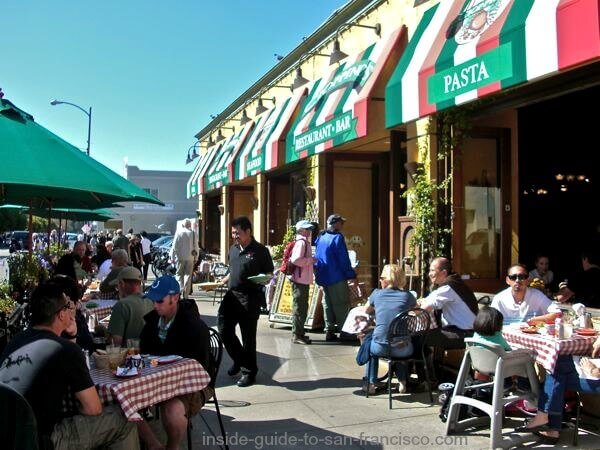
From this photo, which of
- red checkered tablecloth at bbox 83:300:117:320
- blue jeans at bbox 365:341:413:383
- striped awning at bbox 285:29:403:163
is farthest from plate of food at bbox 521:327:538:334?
red checkered tablecloth at bbox 83:300:117:320

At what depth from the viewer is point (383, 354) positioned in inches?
223

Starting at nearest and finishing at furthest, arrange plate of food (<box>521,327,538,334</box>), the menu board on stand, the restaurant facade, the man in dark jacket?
1. the man in dark jacket
2. plate of food (<box>521,327,538,334</box>)
3. the restaurant facade
4. the menu board on stand

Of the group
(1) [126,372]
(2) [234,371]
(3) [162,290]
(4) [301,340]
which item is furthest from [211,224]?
(1) [126,372]

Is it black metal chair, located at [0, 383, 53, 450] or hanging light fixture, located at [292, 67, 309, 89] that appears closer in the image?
black metal chair, located at [0, 383, 53, 450]

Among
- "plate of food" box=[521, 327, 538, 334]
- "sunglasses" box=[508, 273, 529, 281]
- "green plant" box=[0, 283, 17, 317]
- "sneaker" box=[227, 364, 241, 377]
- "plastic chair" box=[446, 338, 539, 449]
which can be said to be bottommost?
"sneaker" box=[227, 364, 241, 377]

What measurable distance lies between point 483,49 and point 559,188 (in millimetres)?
6546

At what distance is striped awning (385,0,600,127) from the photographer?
16.6 ft

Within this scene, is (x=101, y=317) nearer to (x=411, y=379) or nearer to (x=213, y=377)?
(x=213, y=377)

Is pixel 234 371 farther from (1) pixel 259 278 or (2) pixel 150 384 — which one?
(2) pixel 150 384

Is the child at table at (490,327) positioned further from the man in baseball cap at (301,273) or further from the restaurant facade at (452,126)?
the man in baseball cap at (301,273)

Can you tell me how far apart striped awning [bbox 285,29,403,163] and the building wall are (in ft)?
139

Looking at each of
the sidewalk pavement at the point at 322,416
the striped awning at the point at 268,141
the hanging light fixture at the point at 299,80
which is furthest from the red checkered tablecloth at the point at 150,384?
the hanging light fixture at the point at 299,80

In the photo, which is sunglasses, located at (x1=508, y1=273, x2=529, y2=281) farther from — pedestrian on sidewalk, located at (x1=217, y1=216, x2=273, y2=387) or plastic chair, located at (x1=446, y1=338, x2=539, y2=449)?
pedestrian on sidewalk, located at (x1=217, y1=216, x2=273, y2=387)

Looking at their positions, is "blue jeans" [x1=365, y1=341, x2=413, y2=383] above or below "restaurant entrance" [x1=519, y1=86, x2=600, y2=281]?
below
